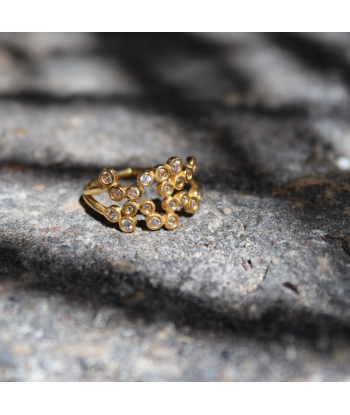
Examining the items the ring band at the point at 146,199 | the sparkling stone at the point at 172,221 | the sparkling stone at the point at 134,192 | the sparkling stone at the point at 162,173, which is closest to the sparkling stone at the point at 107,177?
the ring band at the point at 146,199

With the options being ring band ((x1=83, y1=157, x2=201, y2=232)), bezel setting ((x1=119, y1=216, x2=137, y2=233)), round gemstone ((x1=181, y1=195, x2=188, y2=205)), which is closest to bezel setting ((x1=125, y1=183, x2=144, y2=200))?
ring band ((x1=83, y1=157, x2=201, y2=232))

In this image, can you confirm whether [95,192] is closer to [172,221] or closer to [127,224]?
[127,224]

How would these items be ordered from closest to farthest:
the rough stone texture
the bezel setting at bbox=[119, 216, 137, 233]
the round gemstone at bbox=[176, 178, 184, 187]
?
the rough stone texture → the bezel setting at bbox=[119, 216, 137, 233] → the round gemstone at bbox=[176, 178, 184, 187]

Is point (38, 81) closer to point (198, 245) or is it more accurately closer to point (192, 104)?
point (192, 104)

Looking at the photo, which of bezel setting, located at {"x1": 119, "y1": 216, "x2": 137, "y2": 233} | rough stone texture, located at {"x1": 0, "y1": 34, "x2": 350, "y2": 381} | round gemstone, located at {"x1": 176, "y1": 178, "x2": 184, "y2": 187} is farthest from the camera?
round gemstone, located at {"x1": 176, "y1": 178, "x2": 184, "y2": 187}

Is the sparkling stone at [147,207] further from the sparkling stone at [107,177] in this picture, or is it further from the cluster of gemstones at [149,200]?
the sparkling stone at [107,177]

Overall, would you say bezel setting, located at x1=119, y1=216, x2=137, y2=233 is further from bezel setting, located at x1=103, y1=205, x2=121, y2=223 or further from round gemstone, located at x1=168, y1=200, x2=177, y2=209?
round gemstone, located at x1=168, y1=200, x2=177, y2=209

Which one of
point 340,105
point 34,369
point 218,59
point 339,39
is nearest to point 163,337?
point 34,369

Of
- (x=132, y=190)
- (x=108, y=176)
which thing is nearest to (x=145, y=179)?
(x=132, y=190)
